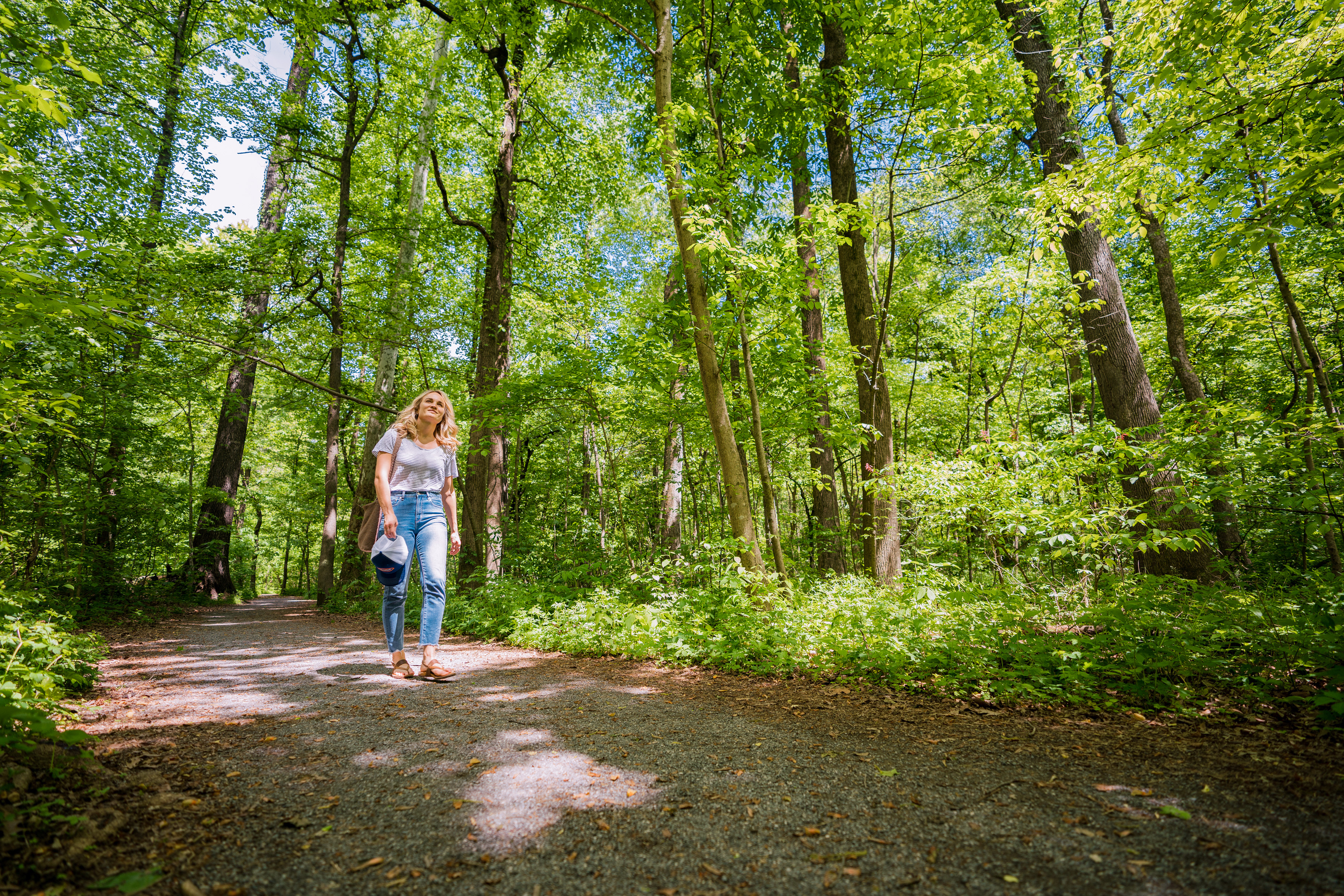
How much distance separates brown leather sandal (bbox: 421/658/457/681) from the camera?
4297 millimetres

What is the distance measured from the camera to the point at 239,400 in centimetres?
1136

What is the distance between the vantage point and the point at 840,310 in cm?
1402

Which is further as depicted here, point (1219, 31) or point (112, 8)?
point (112, 8)

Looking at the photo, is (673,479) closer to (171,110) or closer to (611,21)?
(611,21)

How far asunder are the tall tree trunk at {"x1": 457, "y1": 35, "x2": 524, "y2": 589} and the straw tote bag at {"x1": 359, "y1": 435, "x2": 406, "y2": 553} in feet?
13.5

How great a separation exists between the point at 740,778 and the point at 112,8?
18.2 m

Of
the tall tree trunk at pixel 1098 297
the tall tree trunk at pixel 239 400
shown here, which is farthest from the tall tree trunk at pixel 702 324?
the tall tree trunk at pixel 239 400

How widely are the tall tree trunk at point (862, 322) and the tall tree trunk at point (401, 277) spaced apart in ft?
25.9

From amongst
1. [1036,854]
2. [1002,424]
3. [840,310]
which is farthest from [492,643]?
[1002,424]

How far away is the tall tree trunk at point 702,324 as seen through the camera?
20.8ft

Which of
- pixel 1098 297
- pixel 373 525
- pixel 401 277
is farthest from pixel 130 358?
pixel 1098 297

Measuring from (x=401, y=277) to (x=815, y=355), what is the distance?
26.6 ft

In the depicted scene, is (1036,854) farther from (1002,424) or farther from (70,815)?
(1002,424)

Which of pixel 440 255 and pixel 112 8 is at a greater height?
pixel 112 8
